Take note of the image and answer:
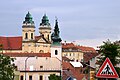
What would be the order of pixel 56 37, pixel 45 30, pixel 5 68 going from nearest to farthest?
pixel 5 68 → pixel 56 37 → pixel 45 30

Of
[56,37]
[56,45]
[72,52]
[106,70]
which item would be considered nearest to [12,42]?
[56,45]

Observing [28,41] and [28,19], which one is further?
[28,19]

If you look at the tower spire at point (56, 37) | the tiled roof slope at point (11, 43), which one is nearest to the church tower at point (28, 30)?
the tiled roof slope at point (11, 43)

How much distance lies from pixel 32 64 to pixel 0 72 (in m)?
58.0

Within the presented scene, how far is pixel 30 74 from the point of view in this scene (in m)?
90.9

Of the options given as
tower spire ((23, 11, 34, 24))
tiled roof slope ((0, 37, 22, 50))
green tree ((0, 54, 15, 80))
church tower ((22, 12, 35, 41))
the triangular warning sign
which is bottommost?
the triangular warning sign

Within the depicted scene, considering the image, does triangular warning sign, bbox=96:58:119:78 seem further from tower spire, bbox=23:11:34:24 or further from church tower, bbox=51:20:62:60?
tower spire, bbox=23:11:34:24

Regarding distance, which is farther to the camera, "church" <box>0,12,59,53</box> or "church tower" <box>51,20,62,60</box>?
"church" <box>0,12,59,53</box>

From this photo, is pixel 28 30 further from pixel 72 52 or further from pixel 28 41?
pixel 72 52

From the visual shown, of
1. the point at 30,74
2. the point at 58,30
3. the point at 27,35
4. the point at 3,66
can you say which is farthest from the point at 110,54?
the point at 27,35

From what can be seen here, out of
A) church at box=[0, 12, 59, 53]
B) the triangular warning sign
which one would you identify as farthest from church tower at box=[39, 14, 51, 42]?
the triangular warning sign

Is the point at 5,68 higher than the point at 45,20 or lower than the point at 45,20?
lower

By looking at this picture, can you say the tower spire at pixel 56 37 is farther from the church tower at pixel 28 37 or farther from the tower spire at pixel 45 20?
the tower spire at pixel 45 20

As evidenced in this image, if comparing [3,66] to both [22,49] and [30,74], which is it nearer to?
[30,74]
